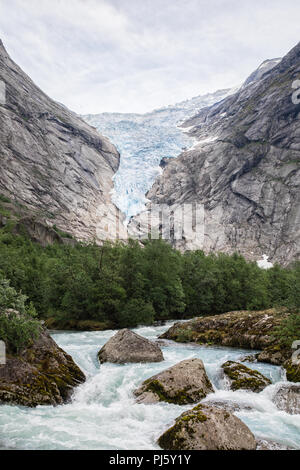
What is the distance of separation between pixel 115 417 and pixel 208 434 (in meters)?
3.89

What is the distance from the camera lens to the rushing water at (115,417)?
375 inches

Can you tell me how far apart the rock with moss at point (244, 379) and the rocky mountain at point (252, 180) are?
95862mm

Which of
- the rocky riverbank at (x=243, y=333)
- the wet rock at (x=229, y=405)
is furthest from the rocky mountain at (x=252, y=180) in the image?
the wet rock at (x=229, y=405)

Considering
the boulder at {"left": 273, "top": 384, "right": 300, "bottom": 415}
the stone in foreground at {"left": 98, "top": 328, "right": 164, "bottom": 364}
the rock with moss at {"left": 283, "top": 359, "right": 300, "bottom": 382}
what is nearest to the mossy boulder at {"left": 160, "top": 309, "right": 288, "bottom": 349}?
the rock with moss at {"left": 283, "top": 359, "right": 300, "bottom": 382}

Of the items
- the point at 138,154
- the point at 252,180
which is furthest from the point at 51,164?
the point at 252,180

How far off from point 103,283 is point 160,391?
22.6 meters

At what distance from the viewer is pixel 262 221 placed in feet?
396

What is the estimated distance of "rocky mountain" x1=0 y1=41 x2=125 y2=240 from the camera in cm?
11106

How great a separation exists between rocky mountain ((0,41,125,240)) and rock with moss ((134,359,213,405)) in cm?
8941

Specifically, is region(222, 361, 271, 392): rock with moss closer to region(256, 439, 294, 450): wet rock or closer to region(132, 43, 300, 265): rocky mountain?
region(256, 439, 294, 450): wet rock

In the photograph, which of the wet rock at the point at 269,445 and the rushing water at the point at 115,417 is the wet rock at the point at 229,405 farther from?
the wet rock at the point at 269,445

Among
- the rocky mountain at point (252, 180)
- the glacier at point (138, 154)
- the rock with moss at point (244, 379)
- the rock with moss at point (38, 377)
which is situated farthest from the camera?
the glacier at point (138, 154)

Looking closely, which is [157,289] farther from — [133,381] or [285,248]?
[285,248]
